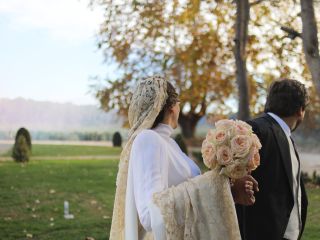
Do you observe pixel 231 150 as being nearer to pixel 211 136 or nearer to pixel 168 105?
pixel 211 136

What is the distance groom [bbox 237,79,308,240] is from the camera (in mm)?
3162

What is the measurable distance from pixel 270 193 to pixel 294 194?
167mm

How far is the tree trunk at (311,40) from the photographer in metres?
6.69

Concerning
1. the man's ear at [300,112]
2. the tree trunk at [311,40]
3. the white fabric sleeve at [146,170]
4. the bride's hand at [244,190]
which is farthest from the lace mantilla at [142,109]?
the tree trunk at [311,40]

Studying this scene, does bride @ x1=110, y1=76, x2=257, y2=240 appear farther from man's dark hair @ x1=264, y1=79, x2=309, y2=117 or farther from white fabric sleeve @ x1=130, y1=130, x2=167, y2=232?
man's dark hair @ x1=264, y1=79, x2=309, y2=117

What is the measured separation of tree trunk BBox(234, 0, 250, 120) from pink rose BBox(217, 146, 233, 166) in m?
7.86

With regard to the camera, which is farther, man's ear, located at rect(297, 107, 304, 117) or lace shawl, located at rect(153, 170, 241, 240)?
man's ear, located at rect(297, 107, 304, 117)

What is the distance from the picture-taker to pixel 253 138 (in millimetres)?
2396

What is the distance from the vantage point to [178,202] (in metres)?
2.30

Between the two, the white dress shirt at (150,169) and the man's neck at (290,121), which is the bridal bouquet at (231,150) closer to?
the white dress shirt at (150,169)

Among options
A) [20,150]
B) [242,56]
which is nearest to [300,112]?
[242,56]

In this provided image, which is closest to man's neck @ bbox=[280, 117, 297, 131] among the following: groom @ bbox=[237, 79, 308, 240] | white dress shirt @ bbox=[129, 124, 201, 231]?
groom @ bbox=[237, 79, 308, 240]

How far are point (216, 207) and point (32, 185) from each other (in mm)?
12518

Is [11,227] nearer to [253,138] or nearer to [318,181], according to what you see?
[253,138]
